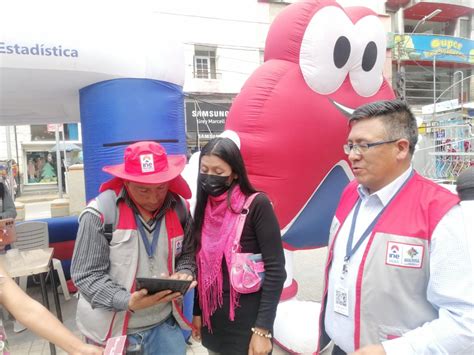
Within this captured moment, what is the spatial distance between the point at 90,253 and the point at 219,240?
0.53m

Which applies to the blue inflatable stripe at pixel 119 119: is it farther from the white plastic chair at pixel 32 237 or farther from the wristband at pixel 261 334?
the white plastic chair at pixel 32 237

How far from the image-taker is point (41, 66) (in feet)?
8.27

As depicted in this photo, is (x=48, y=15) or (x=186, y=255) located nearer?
(x=186, y=255)

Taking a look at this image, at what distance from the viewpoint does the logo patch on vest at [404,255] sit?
1145 mm

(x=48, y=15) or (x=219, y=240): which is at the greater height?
(x=48, y=15)

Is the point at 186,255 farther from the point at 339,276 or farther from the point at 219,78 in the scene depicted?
the point at 219,78

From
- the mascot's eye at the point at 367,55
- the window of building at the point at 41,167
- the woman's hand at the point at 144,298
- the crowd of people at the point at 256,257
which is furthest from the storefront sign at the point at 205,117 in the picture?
the woman's hand at the point at 144,298

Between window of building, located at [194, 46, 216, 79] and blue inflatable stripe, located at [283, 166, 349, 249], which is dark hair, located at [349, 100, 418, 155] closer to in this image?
blue inflatable stripe, located at [283, 166, 349, 249]

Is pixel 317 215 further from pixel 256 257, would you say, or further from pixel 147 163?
pixel 147 163

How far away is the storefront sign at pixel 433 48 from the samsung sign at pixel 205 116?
834 cm

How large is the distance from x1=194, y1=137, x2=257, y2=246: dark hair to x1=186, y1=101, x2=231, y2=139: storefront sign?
11.6 metres

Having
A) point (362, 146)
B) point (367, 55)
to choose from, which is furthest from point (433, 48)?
point (362, 146)

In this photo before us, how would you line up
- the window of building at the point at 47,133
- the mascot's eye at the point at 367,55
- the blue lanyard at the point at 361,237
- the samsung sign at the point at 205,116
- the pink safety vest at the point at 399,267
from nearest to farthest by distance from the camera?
the pink safety vest at the point at 399,267, the blue lanyard at the point at 361,237, the mascot's eye at the point at 367,55, the samsung sign at the point at 205,116, the window of building at the point at 47,133

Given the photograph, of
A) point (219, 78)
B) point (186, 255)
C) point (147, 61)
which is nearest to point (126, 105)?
point (147, 61)
